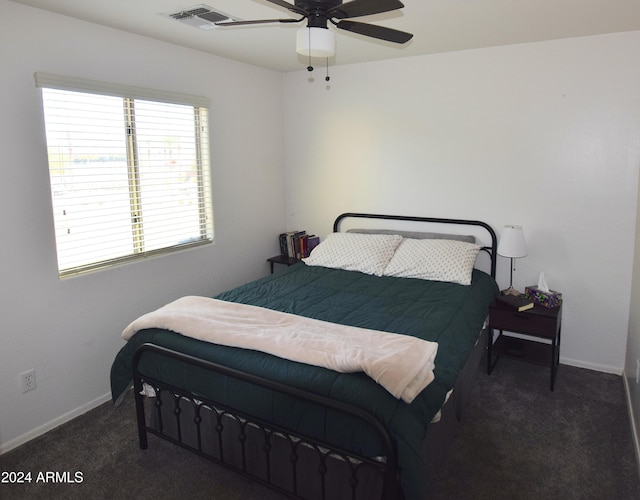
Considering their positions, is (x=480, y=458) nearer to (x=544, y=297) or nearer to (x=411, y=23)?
(x=544, y=297)

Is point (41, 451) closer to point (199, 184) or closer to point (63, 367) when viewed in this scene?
point (63, 367)

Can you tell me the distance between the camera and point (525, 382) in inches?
125

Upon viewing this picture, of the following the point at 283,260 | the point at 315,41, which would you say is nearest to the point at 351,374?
the point at 315,41

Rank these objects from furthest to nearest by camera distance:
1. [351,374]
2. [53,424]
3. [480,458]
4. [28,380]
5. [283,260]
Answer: [283,260], [53,424], [28,380], [480,458], [351,374]

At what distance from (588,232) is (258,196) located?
2.70 meters

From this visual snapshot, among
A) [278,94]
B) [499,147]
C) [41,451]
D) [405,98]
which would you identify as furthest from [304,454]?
[278,94]

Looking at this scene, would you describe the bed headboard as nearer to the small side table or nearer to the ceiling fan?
the small side table

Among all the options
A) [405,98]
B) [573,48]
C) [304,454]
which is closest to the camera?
[304,454]

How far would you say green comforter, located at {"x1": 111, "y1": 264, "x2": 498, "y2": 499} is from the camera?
176cm

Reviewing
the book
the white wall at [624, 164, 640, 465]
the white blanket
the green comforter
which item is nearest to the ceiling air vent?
the white blanket

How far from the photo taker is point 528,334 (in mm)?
3141

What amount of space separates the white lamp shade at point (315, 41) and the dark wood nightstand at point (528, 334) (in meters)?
2.16

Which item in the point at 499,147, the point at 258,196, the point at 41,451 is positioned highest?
the point at 499,147

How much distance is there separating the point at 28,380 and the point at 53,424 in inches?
12.9
